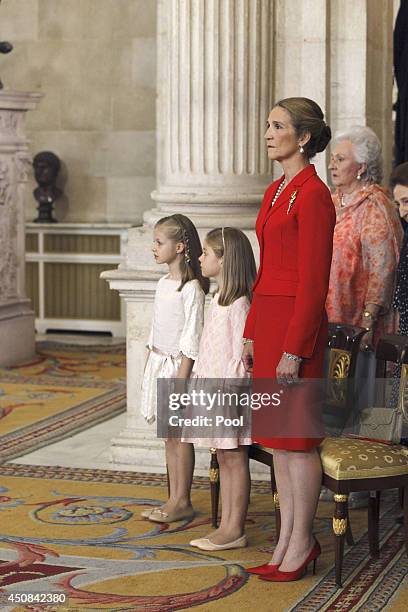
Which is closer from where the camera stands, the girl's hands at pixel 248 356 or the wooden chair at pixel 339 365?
the girl's hands at pixel 248 356

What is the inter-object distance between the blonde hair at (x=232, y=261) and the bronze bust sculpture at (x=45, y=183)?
7.61m

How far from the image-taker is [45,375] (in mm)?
10422

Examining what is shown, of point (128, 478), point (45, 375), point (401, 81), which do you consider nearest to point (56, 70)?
point (45, 375)

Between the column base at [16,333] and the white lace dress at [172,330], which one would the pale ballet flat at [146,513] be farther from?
the column base at [16,333]

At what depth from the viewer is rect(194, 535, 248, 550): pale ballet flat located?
5.35 metres

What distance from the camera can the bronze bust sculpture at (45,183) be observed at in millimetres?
12727

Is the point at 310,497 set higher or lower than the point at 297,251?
lower

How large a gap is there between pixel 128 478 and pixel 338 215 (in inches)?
69.5

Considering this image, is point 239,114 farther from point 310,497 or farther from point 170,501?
point 310,497

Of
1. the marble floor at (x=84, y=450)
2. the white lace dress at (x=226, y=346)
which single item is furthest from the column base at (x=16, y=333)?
the white lace dress at (x=226, y=346)

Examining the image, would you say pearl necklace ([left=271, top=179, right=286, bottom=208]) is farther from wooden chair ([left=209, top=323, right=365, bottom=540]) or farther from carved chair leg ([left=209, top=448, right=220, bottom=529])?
carved chair leg ([left=209, top=448, right=220, bottom=529])

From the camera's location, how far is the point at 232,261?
532 centimetres

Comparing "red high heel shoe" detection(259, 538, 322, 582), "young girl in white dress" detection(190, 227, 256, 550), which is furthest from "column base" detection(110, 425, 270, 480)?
"red high heel shoe" detection(259, 538, 322, 582)

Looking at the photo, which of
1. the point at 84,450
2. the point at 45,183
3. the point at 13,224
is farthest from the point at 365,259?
the point at 45,183
